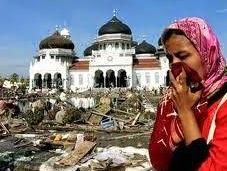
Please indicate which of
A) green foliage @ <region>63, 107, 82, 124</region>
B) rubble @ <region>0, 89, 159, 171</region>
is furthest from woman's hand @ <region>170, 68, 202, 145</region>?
green foliage @ <region>63, 107, 82, 124</region>

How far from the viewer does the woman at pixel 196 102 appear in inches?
73.1

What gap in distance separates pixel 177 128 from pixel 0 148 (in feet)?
49.7

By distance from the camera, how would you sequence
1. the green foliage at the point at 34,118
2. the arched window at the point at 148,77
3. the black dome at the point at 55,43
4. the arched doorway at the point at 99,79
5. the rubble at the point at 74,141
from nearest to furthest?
the rubble at the point at 74,141 → the green foliage at the point at 34,118 → the arched window at the point at 148,77 → the arched doorway at the point at 99,79 → the black dome at the point at 55,43

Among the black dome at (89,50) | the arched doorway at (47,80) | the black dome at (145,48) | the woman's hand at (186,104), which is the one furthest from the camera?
the black dome at (89,50)

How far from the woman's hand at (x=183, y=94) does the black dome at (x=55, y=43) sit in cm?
6215

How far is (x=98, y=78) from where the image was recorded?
203 ft

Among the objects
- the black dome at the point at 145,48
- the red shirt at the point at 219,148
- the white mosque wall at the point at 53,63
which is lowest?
the red shirt at the point at 219,148

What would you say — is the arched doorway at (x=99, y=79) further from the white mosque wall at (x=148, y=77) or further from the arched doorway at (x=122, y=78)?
the white mosque wall at (x=148, y=77)

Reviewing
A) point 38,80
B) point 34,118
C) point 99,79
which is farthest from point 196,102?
point 38,80

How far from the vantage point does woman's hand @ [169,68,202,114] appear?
1.94 m

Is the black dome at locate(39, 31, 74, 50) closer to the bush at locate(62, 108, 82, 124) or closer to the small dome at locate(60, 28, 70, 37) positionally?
the small dome at locate(60, 28, 70, 37)

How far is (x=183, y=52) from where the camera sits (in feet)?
6.92

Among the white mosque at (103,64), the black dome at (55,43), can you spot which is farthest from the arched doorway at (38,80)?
the black dome at (55,43)

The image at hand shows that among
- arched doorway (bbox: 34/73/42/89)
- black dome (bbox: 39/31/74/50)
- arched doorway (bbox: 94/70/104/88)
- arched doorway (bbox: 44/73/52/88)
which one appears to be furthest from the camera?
arched doorway (bbox: 34/73/42/89)
